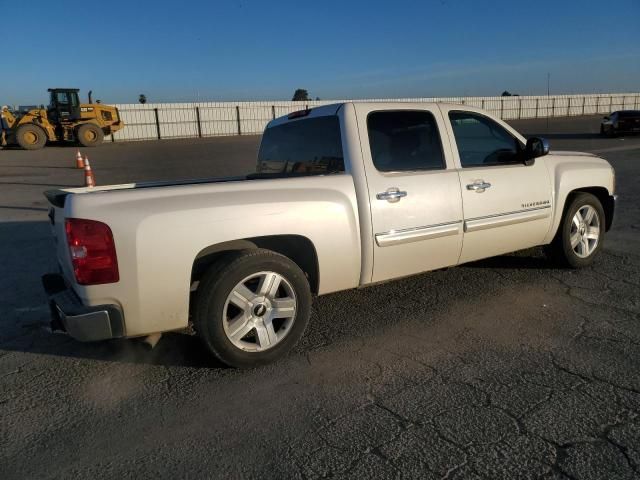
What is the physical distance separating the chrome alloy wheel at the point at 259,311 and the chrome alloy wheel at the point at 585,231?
3.24 metres

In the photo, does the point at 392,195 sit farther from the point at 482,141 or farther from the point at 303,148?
the point at 482,141

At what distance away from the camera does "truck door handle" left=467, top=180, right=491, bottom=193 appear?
414 cm

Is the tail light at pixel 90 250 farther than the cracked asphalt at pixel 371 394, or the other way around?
the tail light at pixel 90 250

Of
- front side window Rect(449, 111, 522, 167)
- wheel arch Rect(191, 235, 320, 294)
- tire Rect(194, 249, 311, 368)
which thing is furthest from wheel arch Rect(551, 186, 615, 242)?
tire Rect(194, 249, 311, 368)

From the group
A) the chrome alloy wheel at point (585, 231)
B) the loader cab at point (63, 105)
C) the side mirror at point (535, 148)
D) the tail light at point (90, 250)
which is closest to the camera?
the tail light at point (90, 250)

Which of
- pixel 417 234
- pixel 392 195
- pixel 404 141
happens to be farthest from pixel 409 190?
pixel 404 141

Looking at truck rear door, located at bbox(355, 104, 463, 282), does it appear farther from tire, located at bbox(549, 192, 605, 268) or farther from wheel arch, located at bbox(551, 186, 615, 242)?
wheel arch, located at bbox(551, 186, 615, 242)

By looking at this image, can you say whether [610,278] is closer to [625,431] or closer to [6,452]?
[625,431]

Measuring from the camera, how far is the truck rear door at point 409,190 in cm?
370

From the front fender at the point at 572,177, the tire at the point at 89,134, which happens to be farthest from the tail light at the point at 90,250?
the tire at the point at 89,134

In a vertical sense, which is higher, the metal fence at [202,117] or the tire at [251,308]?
the metal fence at [202,117]

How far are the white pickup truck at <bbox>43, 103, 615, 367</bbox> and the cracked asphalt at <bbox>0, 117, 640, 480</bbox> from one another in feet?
1.33

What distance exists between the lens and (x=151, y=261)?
2918 mm

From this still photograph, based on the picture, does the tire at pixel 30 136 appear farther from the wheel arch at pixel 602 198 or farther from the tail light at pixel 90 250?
the wheel arch at pixel 602 198
